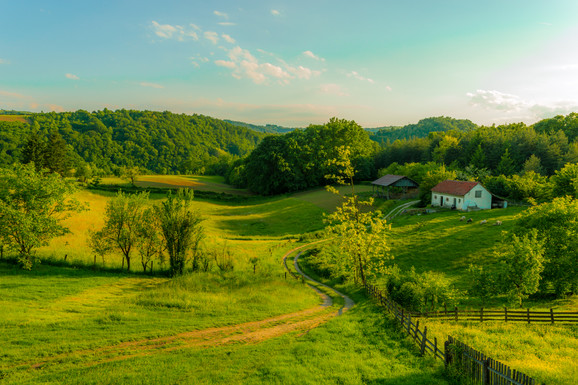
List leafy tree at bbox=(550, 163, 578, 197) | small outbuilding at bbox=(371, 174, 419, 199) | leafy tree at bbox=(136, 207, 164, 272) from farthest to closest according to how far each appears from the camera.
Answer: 1. small outbuilding at bbox=(371, 174, 419, 199)
2. leafy tree at bbox=(550, 163, 578, 197)
3. leafy tree at bbox=(136, 207, 164, 272)

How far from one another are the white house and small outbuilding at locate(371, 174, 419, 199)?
1222cm

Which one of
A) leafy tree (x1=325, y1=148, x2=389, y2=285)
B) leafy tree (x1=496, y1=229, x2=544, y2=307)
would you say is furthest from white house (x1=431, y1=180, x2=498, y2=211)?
leafy tree (x1=325, y1=148, x2=389, y2=285)

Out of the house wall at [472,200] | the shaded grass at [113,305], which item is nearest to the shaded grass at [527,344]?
the shaded grass at [113,305]

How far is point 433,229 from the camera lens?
45.0 metres

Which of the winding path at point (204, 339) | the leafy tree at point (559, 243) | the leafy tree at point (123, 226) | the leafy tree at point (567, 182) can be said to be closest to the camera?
the winding path at point (204, 339)

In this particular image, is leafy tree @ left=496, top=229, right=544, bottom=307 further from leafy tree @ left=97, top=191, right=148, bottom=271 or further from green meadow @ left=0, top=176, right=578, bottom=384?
leafy tree @ left=97, top=191, right=148, bottom=271

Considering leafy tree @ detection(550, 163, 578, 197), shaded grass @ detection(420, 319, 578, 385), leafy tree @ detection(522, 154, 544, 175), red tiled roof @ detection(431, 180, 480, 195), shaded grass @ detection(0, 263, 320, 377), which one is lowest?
shaded grass @ detection(0, 263, 320, 377)

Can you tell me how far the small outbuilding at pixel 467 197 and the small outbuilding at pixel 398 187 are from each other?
12.2m

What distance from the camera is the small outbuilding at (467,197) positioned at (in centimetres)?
5391

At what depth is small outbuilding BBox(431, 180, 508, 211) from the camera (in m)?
53.9

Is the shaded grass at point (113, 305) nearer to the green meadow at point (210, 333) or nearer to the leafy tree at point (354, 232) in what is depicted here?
the green meadow at point (210, 333)

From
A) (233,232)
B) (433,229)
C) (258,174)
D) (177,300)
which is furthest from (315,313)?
(258,174)

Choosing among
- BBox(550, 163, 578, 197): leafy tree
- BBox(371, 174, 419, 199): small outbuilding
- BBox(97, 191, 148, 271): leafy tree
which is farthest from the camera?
BBox(371, 174, 419, 199): small outbuilding

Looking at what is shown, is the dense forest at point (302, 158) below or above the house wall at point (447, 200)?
above
